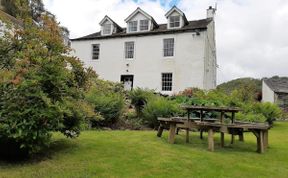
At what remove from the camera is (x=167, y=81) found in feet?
81.4

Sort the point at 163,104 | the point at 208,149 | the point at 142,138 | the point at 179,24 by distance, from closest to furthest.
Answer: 1. the point at 208,149
2. the point at 142,138
3. the point at 163,104
4. the point at 179,24

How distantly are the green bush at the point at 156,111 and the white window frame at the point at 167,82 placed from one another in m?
11.9

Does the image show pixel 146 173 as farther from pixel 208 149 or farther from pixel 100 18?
pixel 100 18

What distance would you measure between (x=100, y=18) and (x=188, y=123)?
22912 mm

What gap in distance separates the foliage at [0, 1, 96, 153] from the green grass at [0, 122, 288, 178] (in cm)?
48

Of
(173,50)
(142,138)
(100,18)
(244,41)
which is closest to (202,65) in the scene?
(173,50)

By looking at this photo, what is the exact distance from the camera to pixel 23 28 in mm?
6297

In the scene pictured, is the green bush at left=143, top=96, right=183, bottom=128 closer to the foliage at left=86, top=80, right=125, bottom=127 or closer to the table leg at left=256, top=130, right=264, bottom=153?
the foliage at left=86, top=80, right=125, bottom=127

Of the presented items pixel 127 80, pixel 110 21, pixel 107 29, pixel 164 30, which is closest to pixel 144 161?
pixel 164 30

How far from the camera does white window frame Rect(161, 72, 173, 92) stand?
2457 centimetres

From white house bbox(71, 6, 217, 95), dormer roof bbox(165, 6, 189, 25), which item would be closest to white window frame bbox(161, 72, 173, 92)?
white house bbox(71, 6, 217, 95)

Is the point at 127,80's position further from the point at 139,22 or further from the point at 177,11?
the point at 177,11

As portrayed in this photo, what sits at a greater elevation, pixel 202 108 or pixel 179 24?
pixel 179 24

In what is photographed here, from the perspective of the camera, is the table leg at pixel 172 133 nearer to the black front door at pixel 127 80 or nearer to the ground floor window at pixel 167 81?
the ground floor window at pixel 167 81
